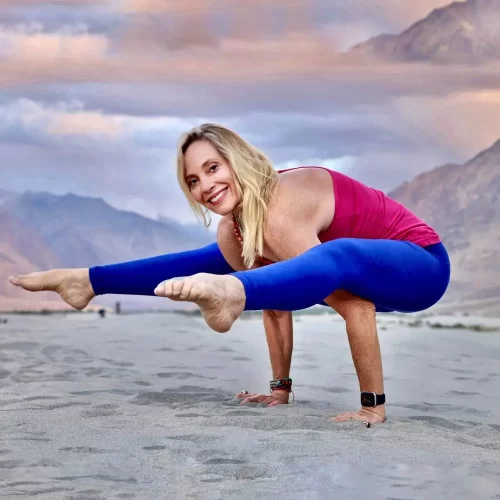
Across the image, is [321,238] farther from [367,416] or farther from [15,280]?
[15,280]

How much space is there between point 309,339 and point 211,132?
2.86 m

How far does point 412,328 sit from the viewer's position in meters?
6.12

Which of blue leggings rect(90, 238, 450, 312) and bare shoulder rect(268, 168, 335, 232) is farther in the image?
bare shoulder rect(268, 168, 335, 232)

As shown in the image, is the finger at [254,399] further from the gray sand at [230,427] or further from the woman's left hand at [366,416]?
the woman's left hand at [366,416]

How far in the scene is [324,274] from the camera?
2.50 meters

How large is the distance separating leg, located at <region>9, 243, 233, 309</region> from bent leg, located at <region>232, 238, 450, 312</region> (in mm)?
669

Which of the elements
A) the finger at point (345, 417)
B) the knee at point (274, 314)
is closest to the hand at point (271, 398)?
the knee at point (274, 314)

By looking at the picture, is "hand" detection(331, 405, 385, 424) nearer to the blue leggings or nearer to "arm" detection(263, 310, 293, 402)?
the blue leggings

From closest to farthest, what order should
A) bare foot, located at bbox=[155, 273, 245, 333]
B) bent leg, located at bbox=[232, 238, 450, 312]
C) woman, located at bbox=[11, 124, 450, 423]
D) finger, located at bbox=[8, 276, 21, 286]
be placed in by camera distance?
bare foot, located at bbox=[155, 273, 245, 333], bent leg, located at bbox=[232, 238, 450, 312], woman, located at bbox=[11, 124, 450, 423], finger, located at bbox=[8, 276, 21, 286]

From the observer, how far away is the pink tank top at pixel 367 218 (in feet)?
9.38

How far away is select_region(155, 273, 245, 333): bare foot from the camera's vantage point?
2.20 m

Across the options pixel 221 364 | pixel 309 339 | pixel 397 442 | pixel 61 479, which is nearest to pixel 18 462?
pixel 61 479

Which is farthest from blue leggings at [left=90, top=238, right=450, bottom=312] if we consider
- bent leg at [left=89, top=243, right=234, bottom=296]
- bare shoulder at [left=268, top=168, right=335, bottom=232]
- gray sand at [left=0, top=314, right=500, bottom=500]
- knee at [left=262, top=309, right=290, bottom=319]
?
gray sand at [left=0, top=314, right=500, bottom=500]

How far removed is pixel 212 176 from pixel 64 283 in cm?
66
